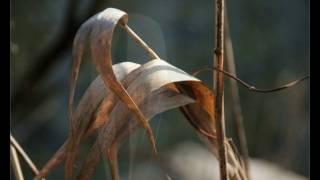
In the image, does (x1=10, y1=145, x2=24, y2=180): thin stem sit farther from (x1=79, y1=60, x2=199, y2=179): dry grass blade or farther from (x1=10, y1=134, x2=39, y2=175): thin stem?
(x1=79, y1=60, x2=199, y2=179): dry grass blade

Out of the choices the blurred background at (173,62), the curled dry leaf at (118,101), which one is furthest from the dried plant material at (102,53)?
the blurred background at (173,62)

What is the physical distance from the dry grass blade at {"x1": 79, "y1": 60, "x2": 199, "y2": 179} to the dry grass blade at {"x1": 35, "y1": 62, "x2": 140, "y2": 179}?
0.06 ft

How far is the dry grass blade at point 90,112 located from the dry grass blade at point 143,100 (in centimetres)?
2

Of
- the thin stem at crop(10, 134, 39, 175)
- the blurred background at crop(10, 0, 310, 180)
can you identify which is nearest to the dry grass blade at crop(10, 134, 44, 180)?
the thin stem at crop(10, 134, 39, 175)

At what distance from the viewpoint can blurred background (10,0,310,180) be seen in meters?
2.25

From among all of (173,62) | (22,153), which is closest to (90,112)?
(22,153)

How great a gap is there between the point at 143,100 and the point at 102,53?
8 cm

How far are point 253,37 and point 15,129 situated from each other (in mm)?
991

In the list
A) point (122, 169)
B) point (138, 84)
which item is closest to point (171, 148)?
point (122, 169)

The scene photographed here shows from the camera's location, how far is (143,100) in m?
0.68

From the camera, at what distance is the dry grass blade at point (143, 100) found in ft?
2.13

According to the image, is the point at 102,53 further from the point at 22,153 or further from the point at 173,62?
the point at 173,62

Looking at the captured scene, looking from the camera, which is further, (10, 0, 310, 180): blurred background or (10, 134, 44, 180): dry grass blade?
(10, 0, 310, 180): blurred background

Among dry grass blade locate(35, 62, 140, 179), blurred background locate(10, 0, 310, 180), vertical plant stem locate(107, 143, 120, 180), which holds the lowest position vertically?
blurred background locate(10, 0, 310, 180)
